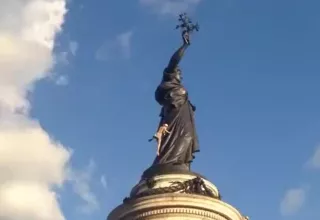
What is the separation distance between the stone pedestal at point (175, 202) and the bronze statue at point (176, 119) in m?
1.71

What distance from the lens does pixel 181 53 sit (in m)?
30.7

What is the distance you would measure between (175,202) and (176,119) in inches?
213

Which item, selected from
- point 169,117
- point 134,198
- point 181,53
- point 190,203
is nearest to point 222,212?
point 190,203

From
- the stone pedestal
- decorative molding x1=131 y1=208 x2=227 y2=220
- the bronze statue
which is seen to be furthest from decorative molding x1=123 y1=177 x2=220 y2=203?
the bronze statue

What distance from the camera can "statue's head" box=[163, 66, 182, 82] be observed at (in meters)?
30.8

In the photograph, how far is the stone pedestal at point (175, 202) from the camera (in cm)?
2542

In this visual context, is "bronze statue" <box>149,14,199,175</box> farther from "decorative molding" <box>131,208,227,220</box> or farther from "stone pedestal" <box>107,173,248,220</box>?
"decorative molding" <box>131,208,227,220</box>

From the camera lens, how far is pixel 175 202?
25.4m

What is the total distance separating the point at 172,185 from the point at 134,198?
54.1 inches

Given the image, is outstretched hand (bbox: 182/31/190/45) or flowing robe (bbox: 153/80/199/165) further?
outstretched hand (bbox: 182/31/190/45)

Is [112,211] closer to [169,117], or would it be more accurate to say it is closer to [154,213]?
[154,213]

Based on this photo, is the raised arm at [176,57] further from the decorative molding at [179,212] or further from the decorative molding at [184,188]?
the decorative molding at [179,212]

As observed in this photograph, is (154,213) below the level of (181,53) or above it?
below

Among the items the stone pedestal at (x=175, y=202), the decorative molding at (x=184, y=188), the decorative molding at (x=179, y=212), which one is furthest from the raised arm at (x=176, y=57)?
the decorative molding at (x=179, y=212)
